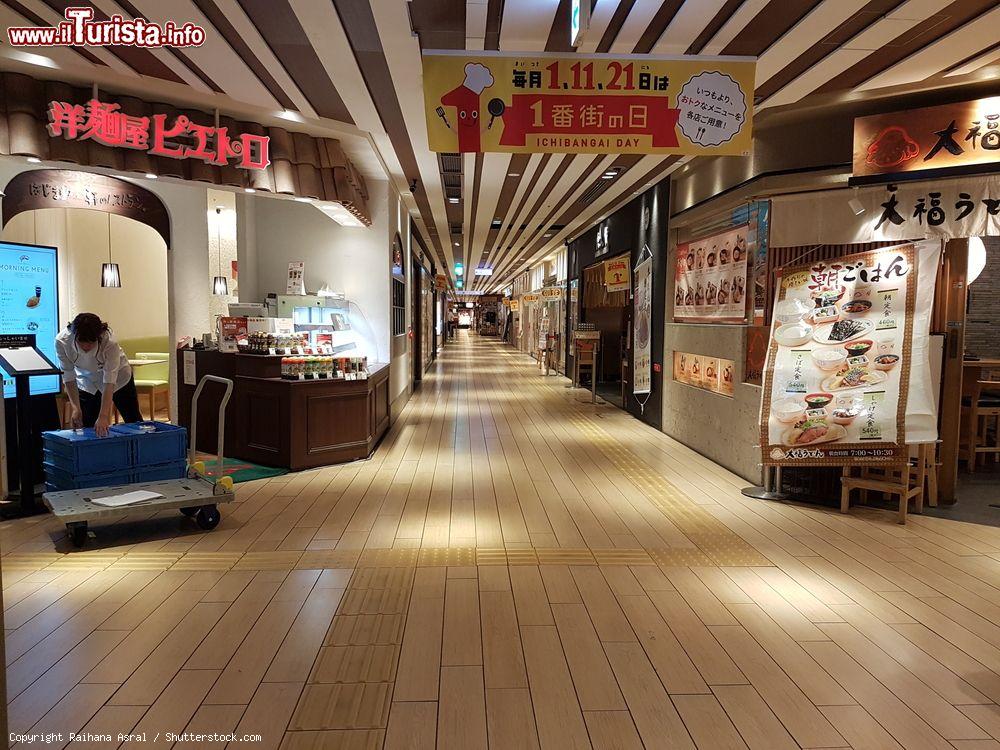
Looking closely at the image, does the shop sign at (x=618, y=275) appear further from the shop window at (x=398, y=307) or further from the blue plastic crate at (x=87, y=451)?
the blue plastic crate at (x=87, y=451)

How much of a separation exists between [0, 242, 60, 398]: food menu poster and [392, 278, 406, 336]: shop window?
4.39 m

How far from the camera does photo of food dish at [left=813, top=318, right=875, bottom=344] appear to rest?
5105 millimetres

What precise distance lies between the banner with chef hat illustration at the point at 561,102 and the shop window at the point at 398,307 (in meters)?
5.52

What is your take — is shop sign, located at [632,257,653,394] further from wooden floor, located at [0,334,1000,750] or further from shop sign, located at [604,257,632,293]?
wooden floor, located at [0,334,1000,750]

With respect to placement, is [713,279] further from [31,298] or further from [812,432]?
[31,298]

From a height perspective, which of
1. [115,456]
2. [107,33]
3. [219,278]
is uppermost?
[107,33]

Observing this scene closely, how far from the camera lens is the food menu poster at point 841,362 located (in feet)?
16.3

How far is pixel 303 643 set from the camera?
10.1 ft

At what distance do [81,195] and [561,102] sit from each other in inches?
243

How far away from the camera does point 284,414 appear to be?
6410 mm

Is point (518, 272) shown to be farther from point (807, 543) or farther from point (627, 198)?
point (807, 543)

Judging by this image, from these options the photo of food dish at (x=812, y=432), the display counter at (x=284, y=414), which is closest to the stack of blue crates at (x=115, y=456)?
the display counter at (x=284, y=414)

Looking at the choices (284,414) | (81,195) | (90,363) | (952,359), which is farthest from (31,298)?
(952,359)

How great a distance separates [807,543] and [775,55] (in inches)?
133
